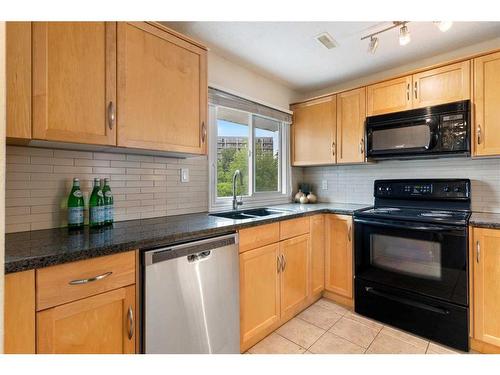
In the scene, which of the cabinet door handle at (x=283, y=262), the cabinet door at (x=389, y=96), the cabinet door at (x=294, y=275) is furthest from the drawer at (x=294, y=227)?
the cabinet door at (x=389, y=96)

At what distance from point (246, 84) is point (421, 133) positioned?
1.67m

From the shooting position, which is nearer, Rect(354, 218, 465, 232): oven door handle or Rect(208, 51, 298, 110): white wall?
Rect(354, 218, 465, 232): oven door handle

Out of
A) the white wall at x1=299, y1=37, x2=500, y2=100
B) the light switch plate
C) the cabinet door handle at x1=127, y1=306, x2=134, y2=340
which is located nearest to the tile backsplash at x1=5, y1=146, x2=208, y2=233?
the light switch plate

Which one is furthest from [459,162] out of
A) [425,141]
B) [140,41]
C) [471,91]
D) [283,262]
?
[140,41]

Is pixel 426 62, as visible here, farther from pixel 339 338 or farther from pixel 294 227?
pixel 339 338

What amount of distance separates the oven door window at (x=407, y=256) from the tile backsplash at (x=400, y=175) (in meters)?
0.73

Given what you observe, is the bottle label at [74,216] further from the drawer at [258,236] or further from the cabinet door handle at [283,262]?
the cabinet door handle at [283,262]

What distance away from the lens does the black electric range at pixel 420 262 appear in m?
1.77

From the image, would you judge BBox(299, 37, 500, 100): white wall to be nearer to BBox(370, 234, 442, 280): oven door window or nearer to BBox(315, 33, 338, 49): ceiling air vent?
BBox(315, 33, 338, 49): ceiling air vent

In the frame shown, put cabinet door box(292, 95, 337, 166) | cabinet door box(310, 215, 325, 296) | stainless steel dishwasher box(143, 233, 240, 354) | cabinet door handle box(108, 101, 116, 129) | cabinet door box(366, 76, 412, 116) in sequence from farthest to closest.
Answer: cabinet door box(292, 95, 337, 166)
cabinet door box(310, 215, 325, 296)
cabinet door box(366, 76, 412, 116)
cabinet door handle box(108, 101, 116, 129)
stainless steel dishwasher box(143, 233, 240, 354)

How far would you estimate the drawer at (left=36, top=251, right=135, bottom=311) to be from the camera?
3.03 feet

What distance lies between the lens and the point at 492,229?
166 cm

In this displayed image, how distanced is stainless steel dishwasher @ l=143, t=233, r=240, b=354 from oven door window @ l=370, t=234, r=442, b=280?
1269mm

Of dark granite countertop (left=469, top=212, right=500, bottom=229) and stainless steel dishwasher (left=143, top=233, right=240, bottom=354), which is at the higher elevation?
dark granite countertop (left=469, top=212, right=500, bottom=229)
